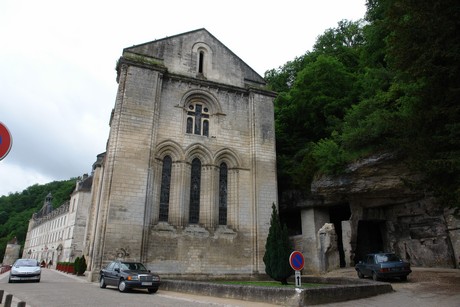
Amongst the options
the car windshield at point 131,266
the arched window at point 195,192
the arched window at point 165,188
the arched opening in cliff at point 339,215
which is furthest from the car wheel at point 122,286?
the arched opening in cliff at point 339,215

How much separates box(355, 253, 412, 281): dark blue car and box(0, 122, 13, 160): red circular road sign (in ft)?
45.6

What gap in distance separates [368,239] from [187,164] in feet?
42.1

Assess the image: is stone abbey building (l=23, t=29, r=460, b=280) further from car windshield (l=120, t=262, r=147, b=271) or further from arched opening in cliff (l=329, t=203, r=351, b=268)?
car windshield (l=120, t=262, r=147, b=271)

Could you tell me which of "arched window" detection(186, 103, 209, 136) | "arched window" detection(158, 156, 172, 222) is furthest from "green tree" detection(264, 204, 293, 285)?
"arched window" detection(186, 103, 209, 136)

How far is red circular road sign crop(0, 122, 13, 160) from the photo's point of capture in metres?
4.50

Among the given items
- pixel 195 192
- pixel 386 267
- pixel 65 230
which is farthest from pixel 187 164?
pixel 65 230

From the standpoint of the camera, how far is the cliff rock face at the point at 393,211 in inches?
677

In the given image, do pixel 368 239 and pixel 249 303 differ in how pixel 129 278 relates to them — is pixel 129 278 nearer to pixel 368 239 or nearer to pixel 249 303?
pixel 249 303

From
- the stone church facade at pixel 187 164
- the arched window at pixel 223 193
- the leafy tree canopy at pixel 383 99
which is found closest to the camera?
the leafy tree canopy at pixel 383 99

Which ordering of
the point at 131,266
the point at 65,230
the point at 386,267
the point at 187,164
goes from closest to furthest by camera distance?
the point at 131,266 → the point at 386,267 → the point at 187,164 → the point at 65,230

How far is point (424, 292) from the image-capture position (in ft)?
36.7

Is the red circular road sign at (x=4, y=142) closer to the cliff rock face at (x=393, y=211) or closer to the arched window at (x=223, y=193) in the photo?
the arched window at (x=223, y=193)

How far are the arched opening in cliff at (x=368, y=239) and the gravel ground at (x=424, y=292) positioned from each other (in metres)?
6.57

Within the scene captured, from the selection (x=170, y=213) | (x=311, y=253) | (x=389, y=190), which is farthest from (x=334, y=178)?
(x=170, y=213)
